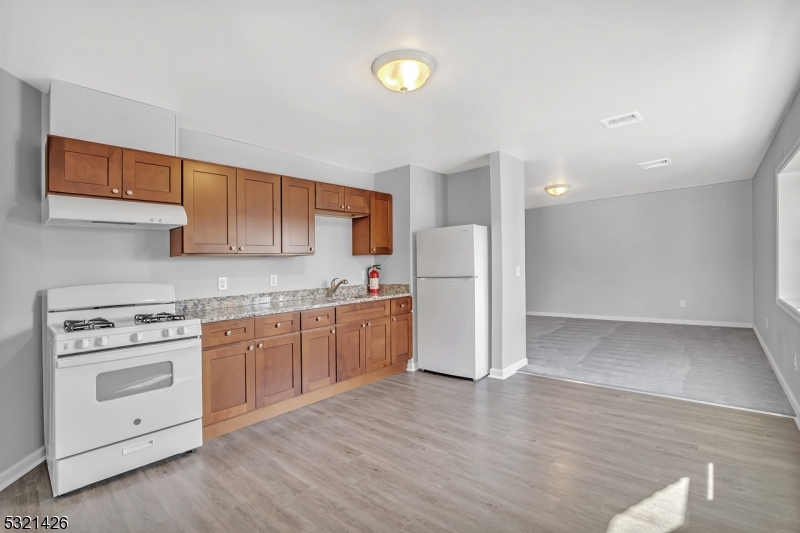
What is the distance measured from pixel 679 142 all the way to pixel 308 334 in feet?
14.2

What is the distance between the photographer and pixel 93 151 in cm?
249

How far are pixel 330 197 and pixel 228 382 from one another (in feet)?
6.65

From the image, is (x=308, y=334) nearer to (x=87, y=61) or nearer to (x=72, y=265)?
(x=72, y=265)

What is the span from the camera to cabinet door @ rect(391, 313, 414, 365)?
173 inches

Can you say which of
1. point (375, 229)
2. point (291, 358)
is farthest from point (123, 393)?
point (375, 229)

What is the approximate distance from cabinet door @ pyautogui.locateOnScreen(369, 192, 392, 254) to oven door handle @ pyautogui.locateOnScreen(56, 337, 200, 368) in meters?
2.33

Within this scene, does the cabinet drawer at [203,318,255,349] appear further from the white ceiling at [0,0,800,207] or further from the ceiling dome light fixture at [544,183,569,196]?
the ceiling dome light fixture at [544,183,569,196]

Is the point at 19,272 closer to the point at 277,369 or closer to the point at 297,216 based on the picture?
the point at 277,369

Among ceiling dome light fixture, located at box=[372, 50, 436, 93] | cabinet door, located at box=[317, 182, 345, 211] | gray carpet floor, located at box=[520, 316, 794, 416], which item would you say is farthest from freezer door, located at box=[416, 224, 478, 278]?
ceiling dome light fixture, located at box=[372, 50, 436, 93]

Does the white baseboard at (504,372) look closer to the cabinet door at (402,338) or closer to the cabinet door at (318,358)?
the cabinet door at (402,338)

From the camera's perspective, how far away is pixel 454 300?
4254 millimetres

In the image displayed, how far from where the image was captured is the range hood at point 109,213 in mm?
2322

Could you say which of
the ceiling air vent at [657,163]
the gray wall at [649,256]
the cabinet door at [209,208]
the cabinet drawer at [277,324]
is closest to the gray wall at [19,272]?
the cabinet door at [209,208]

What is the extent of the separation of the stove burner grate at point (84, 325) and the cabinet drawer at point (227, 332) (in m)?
0.59
